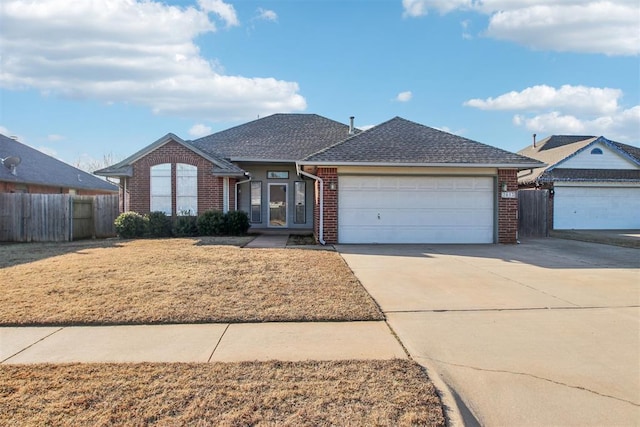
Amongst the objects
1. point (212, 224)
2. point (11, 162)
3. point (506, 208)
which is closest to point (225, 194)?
point (212, 224)

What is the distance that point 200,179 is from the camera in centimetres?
1595

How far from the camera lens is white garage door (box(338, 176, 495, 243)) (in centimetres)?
1354

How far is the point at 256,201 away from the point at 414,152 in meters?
8.14

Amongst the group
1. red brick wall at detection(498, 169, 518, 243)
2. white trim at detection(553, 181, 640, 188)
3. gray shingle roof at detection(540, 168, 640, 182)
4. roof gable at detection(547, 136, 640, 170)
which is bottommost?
red brick wall at detection(498, 169, 518, 243)

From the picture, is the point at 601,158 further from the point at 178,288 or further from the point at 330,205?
the point at 178,288

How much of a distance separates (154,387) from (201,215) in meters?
12.4

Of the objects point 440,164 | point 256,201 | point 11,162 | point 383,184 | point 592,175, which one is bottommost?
point 256,201

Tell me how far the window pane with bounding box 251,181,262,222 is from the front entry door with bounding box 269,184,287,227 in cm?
46

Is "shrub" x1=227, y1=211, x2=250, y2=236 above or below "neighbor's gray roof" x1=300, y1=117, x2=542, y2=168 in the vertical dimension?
below

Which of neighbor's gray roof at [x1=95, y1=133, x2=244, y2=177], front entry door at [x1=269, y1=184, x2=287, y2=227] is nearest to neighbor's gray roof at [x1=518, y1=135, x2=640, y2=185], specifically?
front entry door at [x1=269, y1=184, x2=287, y2=227]

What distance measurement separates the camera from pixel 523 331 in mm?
4953

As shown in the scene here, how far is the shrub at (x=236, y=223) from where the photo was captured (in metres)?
15.2

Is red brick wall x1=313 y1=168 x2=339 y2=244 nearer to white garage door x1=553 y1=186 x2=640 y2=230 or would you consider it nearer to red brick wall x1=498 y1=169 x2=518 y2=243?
red brick wall x1=498 y1=169 x2=518 y2=243

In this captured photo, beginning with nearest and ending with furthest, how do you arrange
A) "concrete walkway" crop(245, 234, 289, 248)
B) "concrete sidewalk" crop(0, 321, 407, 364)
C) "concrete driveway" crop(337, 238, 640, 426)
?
1. "concrete driveway" crop(337, 238, 640, 426)
2. "concrete sidewalk" crop(0, 321, 407, 364)
3. "concrete walkway" crop(245, 234, 289, 248)
